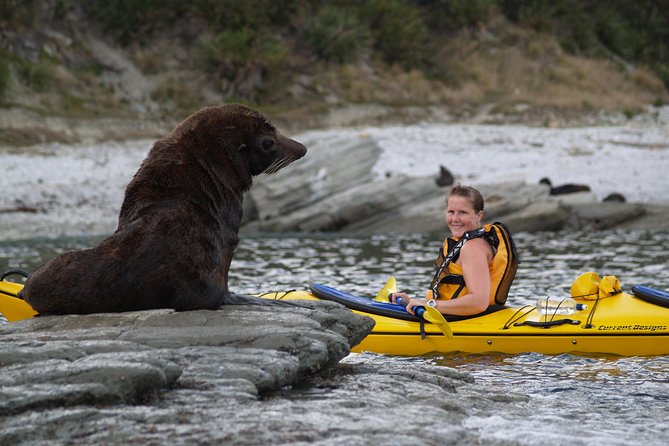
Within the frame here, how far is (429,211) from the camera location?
1811cm

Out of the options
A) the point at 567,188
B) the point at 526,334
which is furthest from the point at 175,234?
the point at 567,188

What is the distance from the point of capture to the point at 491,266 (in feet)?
23.6

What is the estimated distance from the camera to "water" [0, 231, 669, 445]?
491 cm

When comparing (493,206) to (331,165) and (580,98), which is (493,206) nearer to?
(331,165)

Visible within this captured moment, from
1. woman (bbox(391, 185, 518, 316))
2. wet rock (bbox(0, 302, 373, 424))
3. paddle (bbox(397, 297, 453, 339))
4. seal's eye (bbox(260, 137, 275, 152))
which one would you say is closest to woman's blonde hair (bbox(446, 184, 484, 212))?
woman (bbox(391, 185, 518, 316))

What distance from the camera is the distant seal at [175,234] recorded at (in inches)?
223

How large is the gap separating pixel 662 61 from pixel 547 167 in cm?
1901

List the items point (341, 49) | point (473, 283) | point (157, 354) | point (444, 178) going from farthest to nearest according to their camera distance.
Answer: point (341, 49) < point (444, 178) < point (473, 283) < point (157, 354)

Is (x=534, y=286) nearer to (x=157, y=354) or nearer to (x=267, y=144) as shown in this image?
(x=267, y=144)

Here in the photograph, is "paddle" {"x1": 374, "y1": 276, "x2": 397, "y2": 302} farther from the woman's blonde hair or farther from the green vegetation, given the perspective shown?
the green vegetation

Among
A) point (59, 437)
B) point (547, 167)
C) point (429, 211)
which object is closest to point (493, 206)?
point (429, 211)

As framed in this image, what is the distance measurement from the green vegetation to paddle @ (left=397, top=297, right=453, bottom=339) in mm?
18208

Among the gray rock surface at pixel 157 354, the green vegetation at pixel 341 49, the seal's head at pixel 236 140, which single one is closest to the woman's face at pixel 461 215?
the seal's head at pixel 236 140

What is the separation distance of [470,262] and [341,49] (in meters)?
23.0
